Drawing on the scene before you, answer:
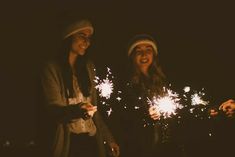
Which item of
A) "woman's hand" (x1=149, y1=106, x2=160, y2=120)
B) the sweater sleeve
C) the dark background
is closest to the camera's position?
the sweater sleeve

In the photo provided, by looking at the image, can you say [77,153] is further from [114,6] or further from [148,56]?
[114,6]

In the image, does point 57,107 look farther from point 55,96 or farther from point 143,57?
point 143,57

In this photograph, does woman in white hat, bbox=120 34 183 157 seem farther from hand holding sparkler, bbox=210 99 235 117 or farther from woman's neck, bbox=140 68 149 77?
hand holding sparkler, bbox=210 99 235 117

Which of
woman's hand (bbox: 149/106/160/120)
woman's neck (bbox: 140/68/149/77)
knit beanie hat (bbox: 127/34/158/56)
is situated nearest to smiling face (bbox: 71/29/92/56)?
knit beanie hat (bbox: 127/34/158/56)

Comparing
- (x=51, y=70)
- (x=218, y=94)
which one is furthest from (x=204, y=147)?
(x=51, y=70)

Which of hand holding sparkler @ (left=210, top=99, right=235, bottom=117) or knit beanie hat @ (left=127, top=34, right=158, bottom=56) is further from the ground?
knit beanie hat @ (left=127, top=34, right=158, bottom=56)

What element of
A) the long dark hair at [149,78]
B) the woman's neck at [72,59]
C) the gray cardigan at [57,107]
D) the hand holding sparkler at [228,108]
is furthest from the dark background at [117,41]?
the gray cardigan at [57,107]

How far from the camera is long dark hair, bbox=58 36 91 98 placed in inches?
277

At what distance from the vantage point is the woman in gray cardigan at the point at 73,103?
6656mm

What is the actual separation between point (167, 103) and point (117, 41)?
8.36ft

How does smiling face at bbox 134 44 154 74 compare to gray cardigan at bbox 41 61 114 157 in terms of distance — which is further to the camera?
smiling face at bbox 134 44 154 74

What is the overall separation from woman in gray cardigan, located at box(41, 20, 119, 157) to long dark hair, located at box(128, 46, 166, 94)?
766 millimetres

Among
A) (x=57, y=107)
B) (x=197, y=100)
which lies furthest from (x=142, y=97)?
(x=57, y=107)

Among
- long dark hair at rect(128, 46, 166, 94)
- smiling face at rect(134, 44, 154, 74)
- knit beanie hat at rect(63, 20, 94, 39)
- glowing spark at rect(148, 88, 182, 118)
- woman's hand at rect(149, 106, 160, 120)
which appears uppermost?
knit beanie hat at rect(63, 20, 94, 39)
